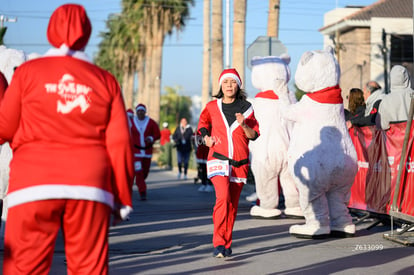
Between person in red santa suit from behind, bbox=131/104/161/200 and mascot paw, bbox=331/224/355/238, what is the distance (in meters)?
6.86

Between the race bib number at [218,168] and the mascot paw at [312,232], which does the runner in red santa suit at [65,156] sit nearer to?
the race bib number at [218,168]

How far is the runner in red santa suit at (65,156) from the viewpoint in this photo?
4.29 m

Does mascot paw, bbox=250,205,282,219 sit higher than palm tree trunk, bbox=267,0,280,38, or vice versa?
palm tree trunk, bbox=267,0,280,38

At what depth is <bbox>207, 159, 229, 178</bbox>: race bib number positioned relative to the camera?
26.8ft

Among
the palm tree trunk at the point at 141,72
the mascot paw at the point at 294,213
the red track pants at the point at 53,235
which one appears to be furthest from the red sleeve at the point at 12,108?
the palm tree trunk at the point at 141,72

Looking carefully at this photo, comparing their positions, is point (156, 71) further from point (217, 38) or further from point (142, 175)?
point (142, 175)

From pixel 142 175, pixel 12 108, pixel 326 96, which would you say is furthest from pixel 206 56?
pixel 12 108

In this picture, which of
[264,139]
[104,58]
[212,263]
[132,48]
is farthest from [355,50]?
[212,263]

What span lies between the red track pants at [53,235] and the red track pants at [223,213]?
3.61 meters

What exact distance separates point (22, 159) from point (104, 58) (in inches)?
2884

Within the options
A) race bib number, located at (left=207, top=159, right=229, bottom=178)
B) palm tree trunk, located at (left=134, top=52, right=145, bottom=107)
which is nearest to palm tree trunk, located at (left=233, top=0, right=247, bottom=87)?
race bib number, located at (left=207, top=159, right=229, bottom=178)

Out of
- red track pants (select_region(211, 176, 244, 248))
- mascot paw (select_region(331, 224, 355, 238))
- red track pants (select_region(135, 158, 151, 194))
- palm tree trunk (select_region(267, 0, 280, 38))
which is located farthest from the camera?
palm tree trunk (select_region(267, 0, 280, 38))

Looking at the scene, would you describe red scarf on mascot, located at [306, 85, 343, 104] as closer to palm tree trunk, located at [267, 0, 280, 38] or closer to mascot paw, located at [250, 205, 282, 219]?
mascot paw, located at [250, 205, 282, 219]

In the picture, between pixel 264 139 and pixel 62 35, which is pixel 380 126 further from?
pixel 62 35
